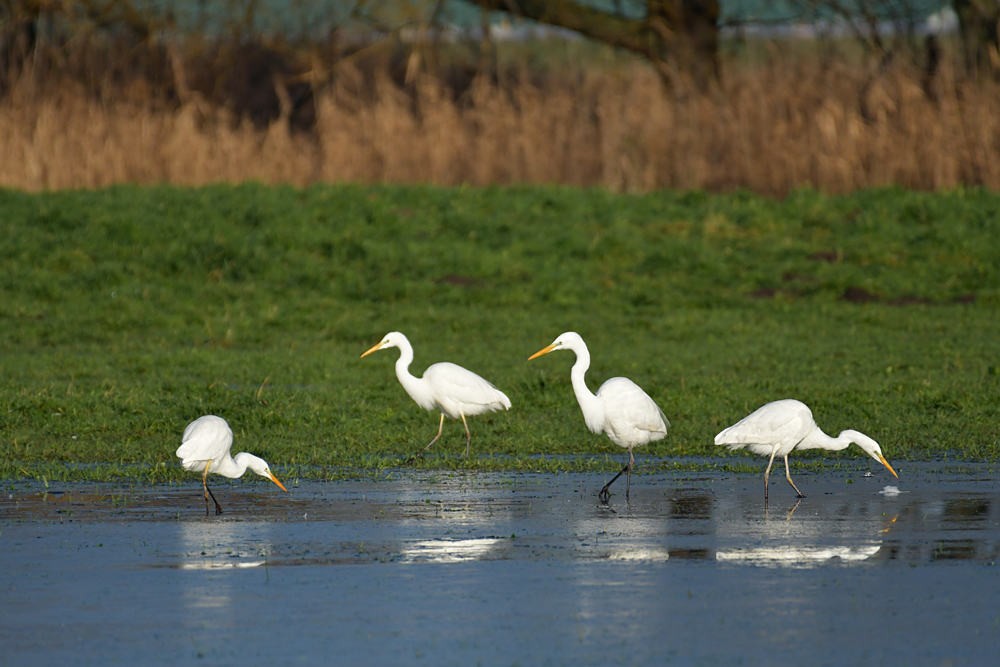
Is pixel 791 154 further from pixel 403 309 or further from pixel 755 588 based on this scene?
pixel 755 588

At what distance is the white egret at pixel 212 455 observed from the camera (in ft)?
30.6

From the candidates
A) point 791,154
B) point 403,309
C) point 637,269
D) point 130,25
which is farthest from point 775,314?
point 130,25

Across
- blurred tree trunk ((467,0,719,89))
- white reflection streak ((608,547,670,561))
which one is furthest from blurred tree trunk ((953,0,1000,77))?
white reflection streak ((608,547,670,561))

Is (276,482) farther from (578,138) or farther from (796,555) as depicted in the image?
(578,138)

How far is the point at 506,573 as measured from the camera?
709 centimetres

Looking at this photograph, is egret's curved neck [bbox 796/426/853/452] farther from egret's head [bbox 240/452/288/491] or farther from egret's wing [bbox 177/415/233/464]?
egret's wing [bbox 177/415/233/464]

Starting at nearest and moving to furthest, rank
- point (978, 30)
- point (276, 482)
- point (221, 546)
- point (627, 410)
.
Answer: point (221, 546) < point (276, 482) < point (627, 410) < point (978, 30)

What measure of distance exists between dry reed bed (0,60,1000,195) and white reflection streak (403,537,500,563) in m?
20.6

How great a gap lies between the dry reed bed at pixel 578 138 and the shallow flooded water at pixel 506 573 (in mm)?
18055

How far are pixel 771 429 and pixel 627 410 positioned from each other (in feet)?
3.49

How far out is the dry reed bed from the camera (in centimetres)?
2702

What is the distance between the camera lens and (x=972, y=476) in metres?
10.1

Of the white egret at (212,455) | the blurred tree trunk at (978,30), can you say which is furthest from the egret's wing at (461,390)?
the blurred tree trunk at (978,30)

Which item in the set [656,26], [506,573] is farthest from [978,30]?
[506,573]
